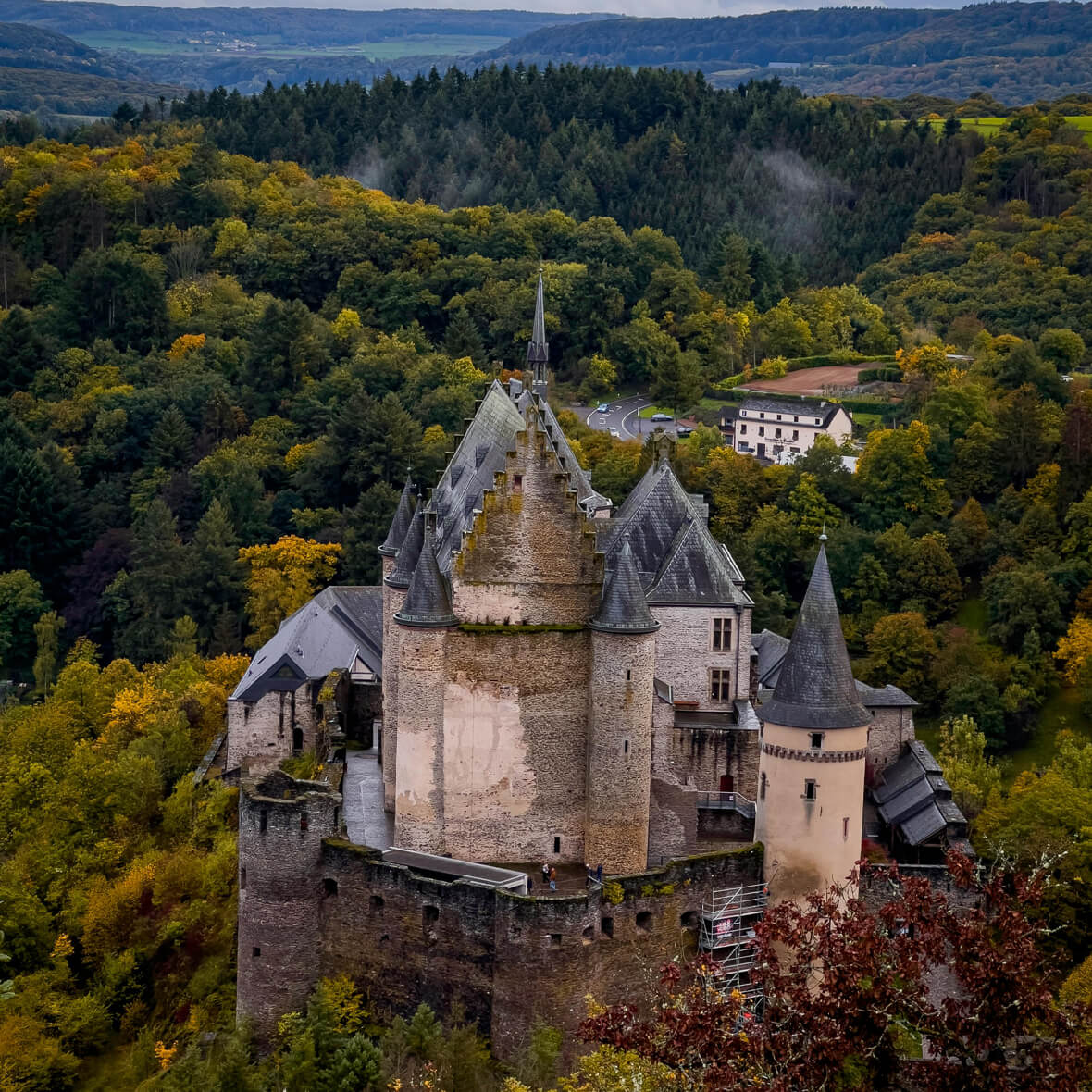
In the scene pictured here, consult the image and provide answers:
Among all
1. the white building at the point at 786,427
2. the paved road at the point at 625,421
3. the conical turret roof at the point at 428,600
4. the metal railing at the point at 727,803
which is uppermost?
the conical turret roof at the point at 428,600

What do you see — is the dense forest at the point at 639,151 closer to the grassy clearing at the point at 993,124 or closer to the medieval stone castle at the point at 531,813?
the grassy clearing at the point at 993,124

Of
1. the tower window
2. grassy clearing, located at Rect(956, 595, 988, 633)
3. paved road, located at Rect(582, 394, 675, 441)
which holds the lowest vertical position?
grassy clearing, located at Rect(956, 595, 988, 633)

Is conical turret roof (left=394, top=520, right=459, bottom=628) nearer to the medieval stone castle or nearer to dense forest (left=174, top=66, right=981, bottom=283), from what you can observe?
the medieval stone castle

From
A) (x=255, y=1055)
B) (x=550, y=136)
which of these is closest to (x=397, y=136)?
(x=550, y=136)

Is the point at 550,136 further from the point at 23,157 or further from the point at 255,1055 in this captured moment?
the point at 255,1055

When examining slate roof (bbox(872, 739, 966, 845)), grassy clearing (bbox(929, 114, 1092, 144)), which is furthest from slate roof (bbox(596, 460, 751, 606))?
grassy clearing (bbox(929, 114, 1092, 144))

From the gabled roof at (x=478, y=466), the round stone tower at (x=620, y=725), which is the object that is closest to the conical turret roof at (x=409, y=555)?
the gabled roof at (x=478, y=466)
